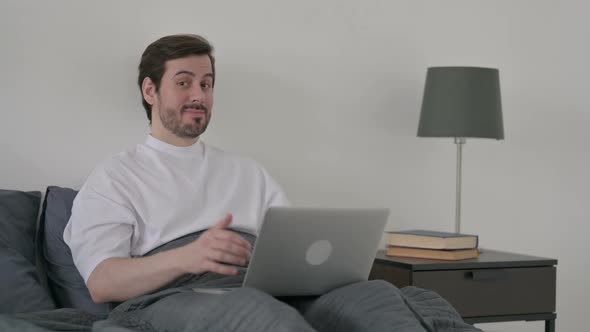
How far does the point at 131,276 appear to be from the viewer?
82.9 inches

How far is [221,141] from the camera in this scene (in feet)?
9.87

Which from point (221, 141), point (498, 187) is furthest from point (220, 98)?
point (498, 187)

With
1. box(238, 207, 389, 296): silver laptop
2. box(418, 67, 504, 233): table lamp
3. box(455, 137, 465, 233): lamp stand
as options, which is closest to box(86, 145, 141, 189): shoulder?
box(238, 207, 389, 296): silver laptop

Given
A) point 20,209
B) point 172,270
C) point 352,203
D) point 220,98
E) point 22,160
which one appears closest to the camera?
point 172,270

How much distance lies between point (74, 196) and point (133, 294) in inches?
21.0

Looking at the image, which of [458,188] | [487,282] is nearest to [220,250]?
[487,282]

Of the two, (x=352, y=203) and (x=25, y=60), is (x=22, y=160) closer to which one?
(x=25, y=60)

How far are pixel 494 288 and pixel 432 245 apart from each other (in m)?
0.25

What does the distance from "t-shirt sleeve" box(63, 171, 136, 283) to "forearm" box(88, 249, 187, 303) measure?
0.14ft

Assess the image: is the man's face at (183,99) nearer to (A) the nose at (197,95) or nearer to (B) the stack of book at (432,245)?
(A) the nose at (197,95)

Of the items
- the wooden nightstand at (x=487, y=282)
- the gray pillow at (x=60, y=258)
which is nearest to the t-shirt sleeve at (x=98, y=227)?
the gray pillow at (x=60, y=258)

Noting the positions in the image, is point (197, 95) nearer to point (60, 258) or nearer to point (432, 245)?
point (60, 258)

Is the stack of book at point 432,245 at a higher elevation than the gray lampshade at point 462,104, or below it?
below

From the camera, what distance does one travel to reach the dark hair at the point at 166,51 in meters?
2.56
